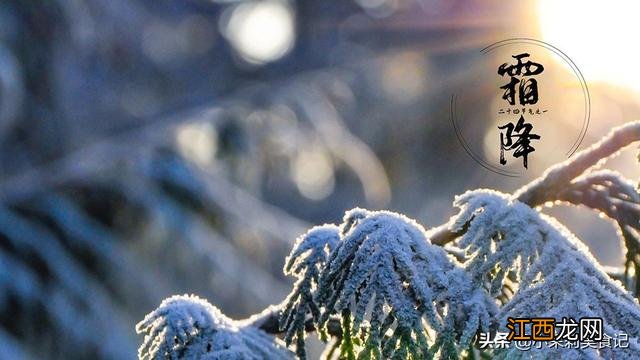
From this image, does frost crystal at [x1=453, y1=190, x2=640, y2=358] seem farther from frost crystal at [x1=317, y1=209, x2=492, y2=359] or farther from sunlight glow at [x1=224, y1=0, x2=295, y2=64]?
sunlight glow at [x1=224, y1=0, x2=295, y2=64]

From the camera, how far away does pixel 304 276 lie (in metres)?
0.81

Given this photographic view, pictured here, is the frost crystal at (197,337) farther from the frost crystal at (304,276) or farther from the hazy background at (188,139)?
the hazy background at (188,139)

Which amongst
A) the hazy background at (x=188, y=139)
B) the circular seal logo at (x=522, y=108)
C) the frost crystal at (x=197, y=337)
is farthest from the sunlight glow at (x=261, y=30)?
Answer: the frost crystal at (x=197, y=337)

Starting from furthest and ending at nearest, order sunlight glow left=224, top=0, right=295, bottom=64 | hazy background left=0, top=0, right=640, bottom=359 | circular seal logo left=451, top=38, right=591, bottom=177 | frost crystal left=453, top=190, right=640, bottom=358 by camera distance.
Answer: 1. sunlight glow left=224, top=0, right=295, bottom=64
2. hazy background left=0, top=0, right=640, bottom=359
3. circular seal logo left=451, top=38, right=591, bottom=177
4. frost crystal left=453, top=190, right=640, bottom=358

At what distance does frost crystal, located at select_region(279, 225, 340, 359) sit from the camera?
2.64ft

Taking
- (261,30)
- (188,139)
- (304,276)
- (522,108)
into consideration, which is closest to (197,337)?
(304,276)

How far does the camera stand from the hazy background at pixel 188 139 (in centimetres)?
306

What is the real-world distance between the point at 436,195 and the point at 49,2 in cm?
548

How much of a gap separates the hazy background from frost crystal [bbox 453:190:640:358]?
26 centimetres

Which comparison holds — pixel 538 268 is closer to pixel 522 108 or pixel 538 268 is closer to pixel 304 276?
pixel 304 276

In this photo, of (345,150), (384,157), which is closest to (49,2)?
(345,150)

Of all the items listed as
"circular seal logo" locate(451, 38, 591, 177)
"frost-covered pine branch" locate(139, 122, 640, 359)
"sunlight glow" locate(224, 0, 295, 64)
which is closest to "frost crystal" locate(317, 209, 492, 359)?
"frost-covered pine branch" locate(139, 122, 640, 359)

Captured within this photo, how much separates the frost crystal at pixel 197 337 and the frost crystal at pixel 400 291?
0.08m

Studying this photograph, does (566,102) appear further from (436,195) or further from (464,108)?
(436,195)
